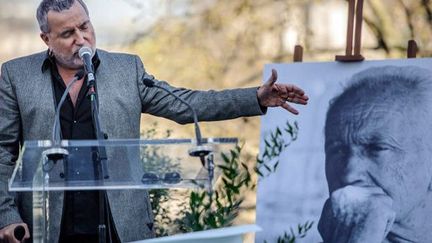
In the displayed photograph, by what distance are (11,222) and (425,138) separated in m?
2.24

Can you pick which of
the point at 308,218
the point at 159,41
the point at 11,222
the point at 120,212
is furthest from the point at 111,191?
the point at 159,41

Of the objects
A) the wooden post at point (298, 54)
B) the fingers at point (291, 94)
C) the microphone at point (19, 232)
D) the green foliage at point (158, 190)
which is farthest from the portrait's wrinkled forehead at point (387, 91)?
the microphone at point (19, 232)

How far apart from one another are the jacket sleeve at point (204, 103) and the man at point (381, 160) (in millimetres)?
1759

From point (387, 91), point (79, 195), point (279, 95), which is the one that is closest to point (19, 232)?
point (79, 195)

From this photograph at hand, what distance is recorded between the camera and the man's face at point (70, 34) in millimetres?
3723

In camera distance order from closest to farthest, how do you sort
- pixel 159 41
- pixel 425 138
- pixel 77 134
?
pixel 77 134 < pixel 425 138 < pixel 159 41

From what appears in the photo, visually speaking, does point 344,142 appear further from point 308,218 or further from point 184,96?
point 184,96

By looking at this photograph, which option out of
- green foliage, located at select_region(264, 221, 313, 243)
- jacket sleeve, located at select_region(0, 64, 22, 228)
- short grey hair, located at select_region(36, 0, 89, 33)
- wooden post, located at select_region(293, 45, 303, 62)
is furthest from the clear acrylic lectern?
wooden post, located at select_region(293, 45, 303, 62)

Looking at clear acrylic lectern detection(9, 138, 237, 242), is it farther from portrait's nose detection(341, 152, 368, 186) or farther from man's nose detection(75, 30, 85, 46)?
portrait's nose detection(341, 152, 368, 186)

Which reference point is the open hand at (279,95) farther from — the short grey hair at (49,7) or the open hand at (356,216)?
the open hand at (356,216)

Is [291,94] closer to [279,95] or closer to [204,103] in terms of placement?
[279,95]

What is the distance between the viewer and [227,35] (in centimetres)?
855

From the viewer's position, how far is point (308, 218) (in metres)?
5.59

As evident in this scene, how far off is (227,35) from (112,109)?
4.81 meters
